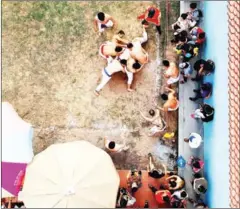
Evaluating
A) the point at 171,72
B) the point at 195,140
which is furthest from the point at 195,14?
the point at 195,140

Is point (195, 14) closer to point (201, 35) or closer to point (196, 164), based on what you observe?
point (201, 35)

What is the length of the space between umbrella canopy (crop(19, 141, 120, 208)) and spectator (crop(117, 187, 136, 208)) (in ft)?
1.47

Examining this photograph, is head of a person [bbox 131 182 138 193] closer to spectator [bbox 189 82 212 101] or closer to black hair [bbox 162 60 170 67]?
spectator [bbox 189 82 212 101]

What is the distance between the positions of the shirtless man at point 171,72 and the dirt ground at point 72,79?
1.50 ft

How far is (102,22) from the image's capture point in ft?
28.2

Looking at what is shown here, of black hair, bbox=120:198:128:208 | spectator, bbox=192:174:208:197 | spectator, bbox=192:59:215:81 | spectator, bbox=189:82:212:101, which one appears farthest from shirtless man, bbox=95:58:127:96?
spectator, bbox=192:174:208:197

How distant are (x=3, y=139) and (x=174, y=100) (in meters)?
2.73

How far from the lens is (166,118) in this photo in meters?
8.52

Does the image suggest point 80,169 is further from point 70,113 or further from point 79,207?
point 70,113

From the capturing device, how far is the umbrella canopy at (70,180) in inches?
283

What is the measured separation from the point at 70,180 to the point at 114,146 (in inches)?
47.1

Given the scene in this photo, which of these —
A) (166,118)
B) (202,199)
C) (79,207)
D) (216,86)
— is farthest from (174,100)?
(79,207)

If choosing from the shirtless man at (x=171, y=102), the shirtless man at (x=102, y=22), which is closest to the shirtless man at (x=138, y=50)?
the shirtless man at (x=102, y=22)

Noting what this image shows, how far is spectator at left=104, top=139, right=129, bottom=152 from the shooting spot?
8148 millimetres
